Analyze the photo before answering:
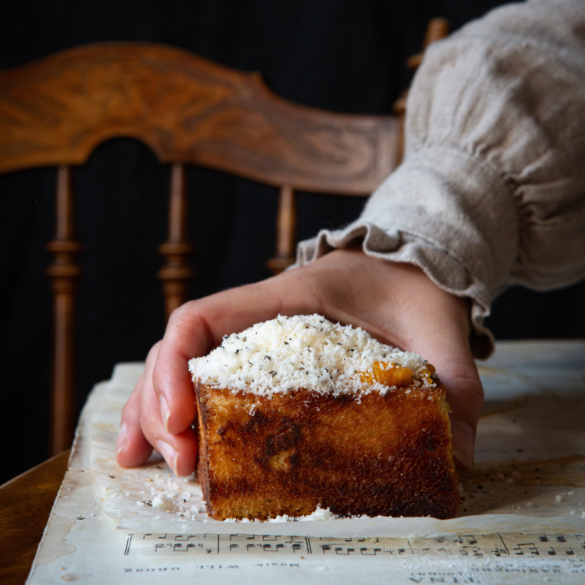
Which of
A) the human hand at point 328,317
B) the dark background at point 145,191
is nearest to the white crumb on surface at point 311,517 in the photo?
the human hand at point 328,317

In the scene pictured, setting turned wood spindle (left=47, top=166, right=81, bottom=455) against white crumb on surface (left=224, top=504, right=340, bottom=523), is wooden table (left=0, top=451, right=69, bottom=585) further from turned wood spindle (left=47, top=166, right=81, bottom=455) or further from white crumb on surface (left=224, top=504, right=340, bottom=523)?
turned wood spindle (left=47, top=166, right=81, bottom=455)

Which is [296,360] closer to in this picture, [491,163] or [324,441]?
[324,441]

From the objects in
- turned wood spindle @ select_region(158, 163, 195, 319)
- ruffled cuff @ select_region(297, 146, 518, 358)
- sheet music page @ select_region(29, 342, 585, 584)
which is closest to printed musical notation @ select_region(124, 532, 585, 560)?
sheet music page @ select_region(29, 342, 585, 584)

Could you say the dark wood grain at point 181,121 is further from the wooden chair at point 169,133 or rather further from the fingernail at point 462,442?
the fingernail at point 462,442

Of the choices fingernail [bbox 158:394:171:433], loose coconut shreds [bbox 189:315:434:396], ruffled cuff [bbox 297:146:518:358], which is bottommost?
fingernail [bbox 158:394:171:433]

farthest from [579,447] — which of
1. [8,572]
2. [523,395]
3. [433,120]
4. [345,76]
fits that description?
[345,76]

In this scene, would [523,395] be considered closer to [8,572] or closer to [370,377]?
[370,377]

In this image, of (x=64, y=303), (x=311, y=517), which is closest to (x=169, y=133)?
(x=64, y=303)
